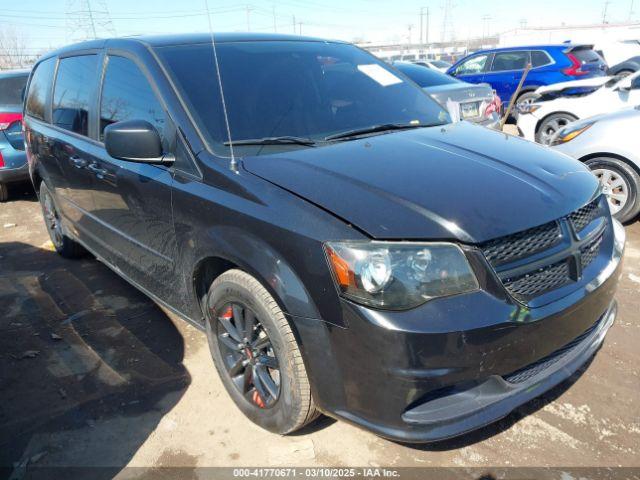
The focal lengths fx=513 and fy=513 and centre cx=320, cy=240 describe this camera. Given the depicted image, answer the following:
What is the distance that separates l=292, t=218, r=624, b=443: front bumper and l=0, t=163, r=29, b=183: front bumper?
6204mm

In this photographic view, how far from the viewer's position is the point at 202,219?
7.77 feet

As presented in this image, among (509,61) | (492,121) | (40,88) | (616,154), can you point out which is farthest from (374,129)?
(509,61)

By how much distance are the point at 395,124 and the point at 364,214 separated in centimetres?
120

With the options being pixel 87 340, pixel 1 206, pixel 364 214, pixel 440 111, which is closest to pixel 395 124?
pixel 440 111

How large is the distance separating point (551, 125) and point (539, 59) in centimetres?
492

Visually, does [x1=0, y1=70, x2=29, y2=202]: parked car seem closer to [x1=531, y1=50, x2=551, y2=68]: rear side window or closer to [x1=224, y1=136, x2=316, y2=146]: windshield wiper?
[x1=224, y1=136, x2=316, y2=146]: windshield wiper

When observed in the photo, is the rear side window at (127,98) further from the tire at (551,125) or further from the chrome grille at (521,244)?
the tire at (551,125)

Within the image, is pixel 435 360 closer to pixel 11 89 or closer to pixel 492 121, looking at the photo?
pixel 492 121

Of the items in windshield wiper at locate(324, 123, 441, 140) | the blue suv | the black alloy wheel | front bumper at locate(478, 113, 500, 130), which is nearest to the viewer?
the black alloy wheel

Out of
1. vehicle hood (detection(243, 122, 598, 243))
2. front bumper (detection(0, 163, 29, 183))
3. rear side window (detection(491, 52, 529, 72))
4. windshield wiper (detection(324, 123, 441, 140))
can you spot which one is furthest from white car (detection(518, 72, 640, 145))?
front bumper (detection(0, 163, 29, 183))

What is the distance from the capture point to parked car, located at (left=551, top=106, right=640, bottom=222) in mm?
4715

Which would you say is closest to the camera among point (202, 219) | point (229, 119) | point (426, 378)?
point (426, 378)

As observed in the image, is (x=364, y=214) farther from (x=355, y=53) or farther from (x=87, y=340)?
(x=87, y=340)

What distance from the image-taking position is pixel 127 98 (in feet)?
9.77
